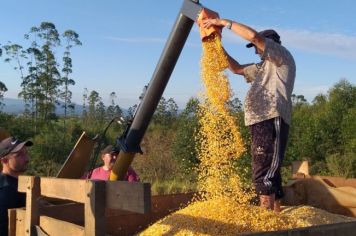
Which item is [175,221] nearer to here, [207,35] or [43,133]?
[207,35]

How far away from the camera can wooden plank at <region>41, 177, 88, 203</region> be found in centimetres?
273

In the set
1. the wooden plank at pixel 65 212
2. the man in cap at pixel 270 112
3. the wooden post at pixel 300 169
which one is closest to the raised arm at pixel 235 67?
the man in cap at pixel 270 112

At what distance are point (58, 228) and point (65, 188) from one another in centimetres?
26

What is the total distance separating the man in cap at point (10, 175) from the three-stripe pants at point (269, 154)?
1.85 meters

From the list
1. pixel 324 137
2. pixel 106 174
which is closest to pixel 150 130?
pixel 324 137

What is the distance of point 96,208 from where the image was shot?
2.56 meters

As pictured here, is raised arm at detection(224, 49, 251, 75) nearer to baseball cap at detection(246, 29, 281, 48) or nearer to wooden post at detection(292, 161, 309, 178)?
baseball cap at detection(246, 29, 281, 48)

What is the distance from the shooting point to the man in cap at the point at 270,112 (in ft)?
12.8

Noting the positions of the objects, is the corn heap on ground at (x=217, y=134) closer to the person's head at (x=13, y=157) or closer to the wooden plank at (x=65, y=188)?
the wooden plank at (x=65, y=188)

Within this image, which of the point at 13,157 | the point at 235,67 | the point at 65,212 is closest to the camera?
the point at 65,212

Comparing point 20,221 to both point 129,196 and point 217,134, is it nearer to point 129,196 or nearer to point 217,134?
point 129,196

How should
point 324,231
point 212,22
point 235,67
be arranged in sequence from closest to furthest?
1. point 324,231
2. point 212,22
3. point 235,67

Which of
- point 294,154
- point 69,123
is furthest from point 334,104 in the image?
point 69,123

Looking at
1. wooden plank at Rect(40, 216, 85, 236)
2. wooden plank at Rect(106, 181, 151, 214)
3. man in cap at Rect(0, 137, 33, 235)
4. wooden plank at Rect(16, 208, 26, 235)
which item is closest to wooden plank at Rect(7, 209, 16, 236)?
wooden plank at Rect(16, 208, 26, 235)
